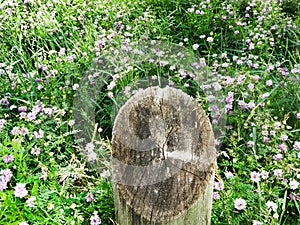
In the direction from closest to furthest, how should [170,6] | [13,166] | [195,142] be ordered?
[195,142]
[13,166]
[170,6]

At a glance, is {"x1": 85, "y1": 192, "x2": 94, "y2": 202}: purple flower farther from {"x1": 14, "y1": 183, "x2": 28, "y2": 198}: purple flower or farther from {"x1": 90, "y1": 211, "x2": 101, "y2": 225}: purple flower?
{"x1": 14, "y1": 183, "x2": 28, "y2": 198}: purple flower

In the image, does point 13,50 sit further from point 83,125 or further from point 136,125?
point 136,125

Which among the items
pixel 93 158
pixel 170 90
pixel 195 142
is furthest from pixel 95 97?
pixel 195 142

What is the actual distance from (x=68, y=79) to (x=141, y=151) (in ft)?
5.58

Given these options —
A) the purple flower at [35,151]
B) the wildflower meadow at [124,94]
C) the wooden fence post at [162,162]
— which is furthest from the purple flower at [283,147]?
the purple flower at [35,151]

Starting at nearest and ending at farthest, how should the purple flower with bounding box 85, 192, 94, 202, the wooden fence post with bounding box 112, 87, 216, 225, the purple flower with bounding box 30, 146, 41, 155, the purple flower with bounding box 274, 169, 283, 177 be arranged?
the wooden fence post with bounding box 112, 87, 216, 225
the purple flower with bounding box 85, 192, 94, 202
the purple flower with bounding box 274, 169, 283, 177
the purple flower with bounding box 30, 146, 41, 155

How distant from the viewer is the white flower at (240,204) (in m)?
1.86

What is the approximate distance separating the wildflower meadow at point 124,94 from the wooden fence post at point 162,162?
0.56 m

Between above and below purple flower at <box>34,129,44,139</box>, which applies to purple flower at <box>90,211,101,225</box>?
below

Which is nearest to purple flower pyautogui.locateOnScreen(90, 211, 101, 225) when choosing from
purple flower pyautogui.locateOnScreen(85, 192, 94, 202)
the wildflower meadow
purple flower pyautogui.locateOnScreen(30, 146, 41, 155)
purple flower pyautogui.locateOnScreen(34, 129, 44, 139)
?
the wildflower meadow

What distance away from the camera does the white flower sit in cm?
186

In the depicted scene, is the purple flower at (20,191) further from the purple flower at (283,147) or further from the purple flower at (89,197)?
the purple flower at (283,147)

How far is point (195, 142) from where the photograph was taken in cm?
137

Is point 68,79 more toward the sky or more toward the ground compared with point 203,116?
more toward the ground
